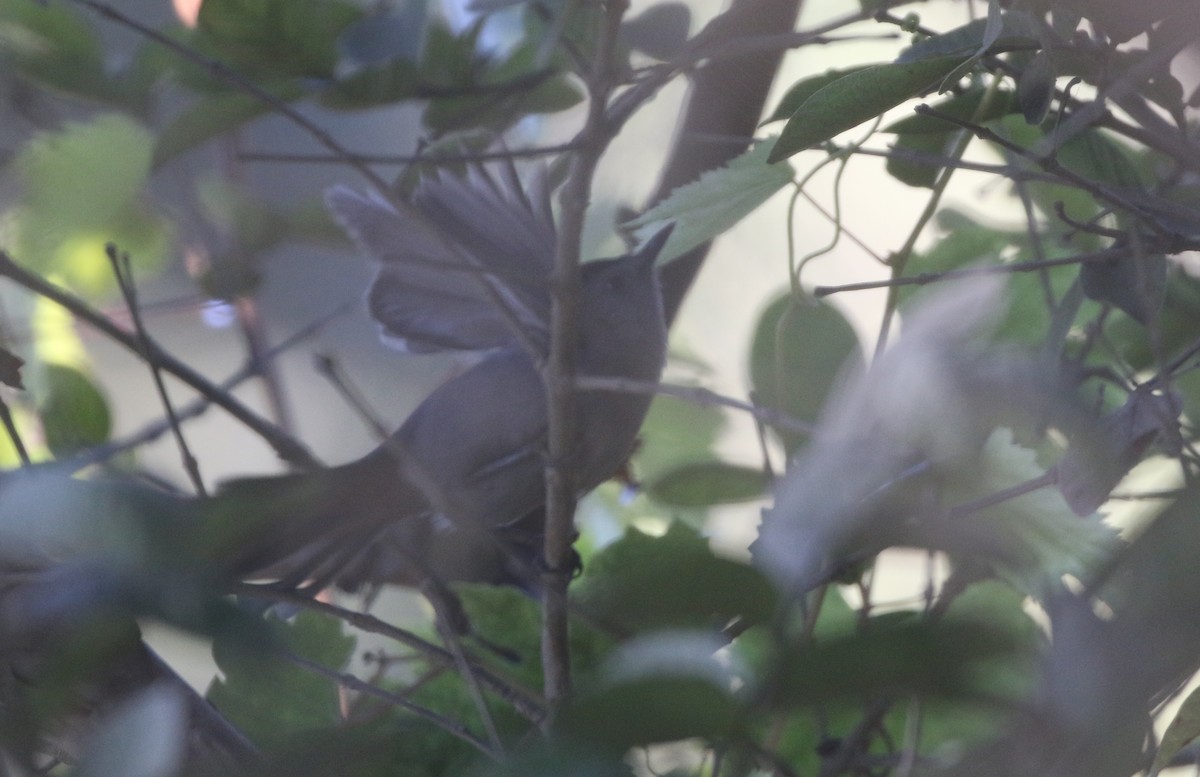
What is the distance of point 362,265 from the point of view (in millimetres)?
1938

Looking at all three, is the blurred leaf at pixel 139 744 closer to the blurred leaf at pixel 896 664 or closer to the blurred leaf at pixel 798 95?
the blurred leaf at pixel 896 664

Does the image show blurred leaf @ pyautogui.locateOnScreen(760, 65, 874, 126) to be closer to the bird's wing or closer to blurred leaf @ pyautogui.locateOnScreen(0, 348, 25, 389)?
the bird's wing

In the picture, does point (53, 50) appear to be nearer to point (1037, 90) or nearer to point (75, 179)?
point (75, 179)

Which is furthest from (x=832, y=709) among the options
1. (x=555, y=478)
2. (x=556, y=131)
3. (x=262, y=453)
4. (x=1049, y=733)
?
(x=262, y=453)

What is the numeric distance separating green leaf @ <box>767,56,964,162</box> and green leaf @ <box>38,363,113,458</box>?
59 cm

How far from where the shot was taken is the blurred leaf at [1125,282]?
24.5 inches

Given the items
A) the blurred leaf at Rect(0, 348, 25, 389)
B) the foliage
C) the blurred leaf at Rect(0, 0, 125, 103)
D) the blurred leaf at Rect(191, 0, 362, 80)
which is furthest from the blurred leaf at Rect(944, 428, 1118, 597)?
the blurred leaf at Rect(0, 0, 125, 103)

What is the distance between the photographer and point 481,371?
43.1 inches

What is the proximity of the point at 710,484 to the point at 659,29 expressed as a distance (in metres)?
0.42

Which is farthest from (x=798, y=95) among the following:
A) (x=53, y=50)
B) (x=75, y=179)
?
(x=53, y=50)

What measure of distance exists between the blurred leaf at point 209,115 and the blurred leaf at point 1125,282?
66cm

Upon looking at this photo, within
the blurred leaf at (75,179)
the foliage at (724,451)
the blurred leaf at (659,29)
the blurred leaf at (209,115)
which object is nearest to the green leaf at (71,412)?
the foliage at (724,451)

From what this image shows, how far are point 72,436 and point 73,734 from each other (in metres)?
0.34

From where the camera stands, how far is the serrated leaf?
63 centimetres
